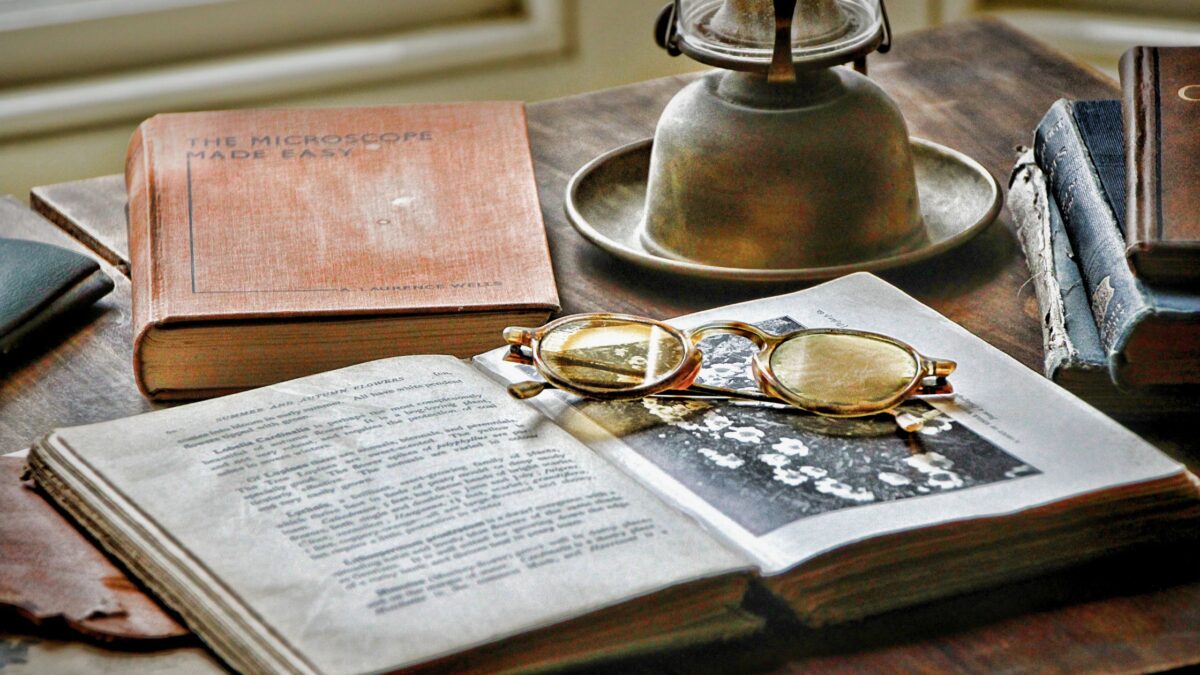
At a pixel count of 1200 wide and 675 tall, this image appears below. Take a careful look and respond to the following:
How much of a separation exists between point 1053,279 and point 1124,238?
65 millimetres

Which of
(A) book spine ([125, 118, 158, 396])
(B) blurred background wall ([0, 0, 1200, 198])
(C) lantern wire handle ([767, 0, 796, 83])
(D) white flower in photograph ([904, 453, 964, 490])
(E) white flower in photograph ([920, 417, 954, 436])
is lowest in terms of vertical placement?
(B) blurred background wall ([0, 0, 1200, 198])

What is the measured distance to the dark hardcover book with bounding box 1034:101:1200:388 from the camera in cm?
78

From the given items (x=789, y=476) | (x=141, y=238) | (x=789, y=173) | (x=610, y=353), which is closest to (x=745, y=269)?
(x=789, y=173)

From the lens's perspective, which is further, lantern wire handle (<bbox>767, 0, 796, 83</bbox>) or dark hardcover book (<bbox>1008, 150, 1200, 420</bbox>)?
lantern wire handle (<bbox>767, 0, 796, 83</bbox>)

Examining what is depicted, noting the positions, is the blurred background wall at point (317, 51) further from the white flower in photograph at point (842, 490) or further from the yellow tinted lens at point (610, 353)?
the white flower in photograph at point (842, 490)

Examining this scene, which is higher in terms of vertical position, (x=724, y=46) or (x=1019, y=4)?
(x=724, y=46)

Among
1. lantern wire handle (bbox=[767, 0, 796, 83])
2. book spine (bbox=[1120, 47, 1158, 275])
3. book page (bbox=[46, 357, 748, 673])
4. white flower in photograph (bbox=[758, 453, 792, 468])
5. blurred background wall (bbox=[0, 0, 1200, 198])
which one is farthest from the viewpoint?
blurred background wall (bbox=[0, 0, 1200, 198])

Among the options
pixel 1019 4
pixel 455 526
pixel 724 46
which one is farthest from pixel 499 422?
pixel 1019 4

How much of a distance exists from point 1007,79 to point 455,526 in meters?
0.92

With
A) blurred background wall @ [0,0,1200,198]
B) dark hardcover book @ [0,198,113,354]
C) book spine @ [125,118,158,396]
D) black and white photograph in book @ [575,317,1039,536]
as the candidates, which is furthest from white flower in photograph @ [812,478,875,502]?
blurred background wall @ [0,0,1200,198]

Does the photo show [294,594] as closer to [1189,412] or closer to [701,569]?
[701,569]

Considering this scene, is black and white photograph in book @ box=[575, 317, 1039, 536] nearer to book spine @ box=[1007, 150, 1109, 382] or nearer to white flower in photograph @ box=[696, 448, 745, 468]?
white flower in photograph @ box=[696, 448, 745, 468]

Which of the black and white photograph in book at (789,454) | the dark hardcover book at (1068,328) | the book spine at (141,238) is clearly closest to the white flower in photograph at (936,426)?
the black and white photograph in book at (789,454)

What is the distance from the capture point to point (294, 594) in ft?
2.00
